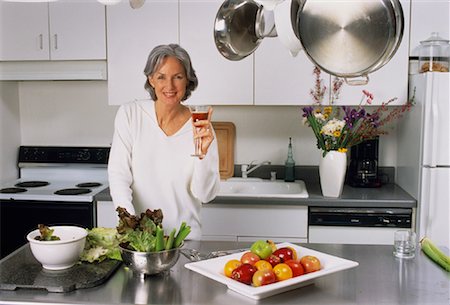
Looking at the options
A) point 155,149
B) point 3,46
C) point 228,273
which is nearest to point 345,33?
point 228,273

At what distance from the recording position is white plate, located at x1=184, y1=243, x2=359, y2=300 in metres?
1.66

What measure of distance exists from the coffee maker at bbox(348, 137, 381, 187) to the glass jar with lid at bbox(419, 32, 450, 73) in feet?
1.85

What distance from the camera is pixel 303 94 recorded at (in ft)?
11.4

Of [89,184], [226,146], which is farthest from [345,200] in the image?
[89,184]

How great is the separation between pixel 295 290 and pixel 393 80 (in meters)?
2.05

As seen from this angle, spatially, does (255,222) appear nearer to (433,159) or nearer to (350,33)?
(433,159)

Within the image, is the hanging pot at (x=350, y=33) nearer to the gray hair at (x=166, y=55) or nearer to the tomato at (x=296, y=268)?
the tomato at (x=296, y=268)

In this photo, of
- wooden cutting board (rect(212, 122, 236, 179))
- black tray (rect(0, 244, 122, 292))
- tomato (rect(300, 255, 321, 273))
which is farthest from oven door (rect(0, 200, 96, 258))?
tomato (rect(300, 255, 321, 273))

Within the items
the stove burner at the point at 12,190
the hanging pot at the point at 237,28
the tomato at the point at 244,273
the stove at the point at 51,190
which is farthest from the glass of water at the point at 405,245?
the stove burner at the point at 12,190

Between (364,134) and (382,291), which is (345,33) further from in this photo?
(364,134)

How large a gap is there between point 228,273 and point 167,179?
0.79 metres

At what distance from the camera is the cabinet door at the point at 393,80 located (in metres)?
3.41

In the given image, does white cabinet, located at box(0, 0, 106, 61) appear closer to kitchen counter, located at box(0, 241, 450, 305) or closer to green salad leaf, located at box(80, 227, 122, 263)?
green salad leaf, located at box(80, 227, 122, 263)

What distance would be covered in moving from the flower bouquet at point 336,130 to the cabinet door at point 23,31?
1767mm
